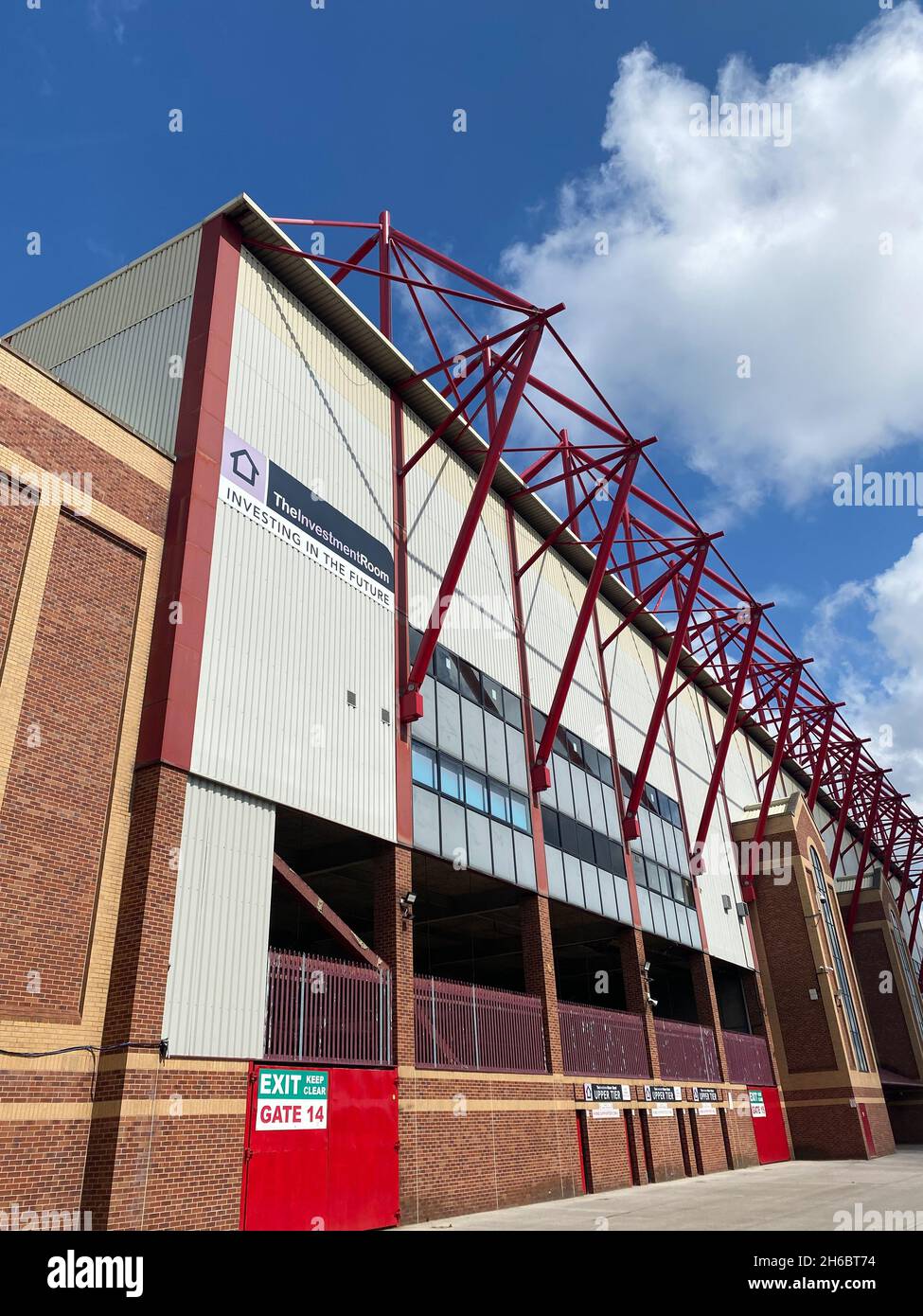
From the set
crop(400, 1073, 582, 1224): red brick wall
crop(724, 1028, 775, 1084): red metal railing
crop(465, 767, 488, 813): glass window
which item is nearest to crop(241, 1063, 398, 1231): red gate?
crop(400, 1073, 582, 1224): red brick wall

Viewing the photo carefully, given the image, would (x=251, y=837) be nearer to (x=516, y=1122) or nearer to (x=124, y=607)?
(x=124, y=607)

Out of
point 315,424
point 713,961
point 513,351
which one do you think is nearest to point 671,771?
point 713,961

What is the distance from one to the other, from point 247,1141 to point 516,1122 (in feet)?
26.5

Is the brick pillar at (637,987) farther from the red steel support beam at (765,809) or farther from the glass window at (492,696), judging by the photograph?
the red steel support beam at (765,809)

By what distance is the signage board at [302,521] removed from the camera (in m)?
17.8

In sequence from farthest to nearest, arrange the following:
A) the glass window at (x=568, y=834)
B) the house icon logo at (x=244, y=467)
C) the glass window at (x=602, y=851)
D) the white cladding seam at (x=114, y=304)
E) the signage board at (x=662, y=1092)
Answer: the glass window at (x=602, y=851) < the glass window at (x=568, y=834) < the signage board at (x=662, y=1092) < the white cladding seam at (x=114, y=304) < the house icon logo at (x=244, y=467)

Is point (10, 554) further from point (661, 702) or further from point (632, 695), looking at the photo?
point (632, 695)

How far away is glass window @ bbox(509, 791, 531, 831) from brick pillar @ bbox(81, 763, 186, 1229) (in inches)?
432

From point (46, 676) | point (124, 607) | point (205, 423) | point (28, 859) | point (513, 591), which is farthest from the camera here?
point (513, 591)

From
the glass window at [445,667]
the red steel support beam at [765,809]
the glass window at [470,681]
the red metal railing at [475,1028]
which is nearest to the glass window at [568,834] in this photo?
the glass window at [470,681]

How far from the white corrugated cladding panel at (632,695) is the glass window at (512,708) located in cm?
745

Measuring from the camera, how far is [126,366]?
19750 millimetres

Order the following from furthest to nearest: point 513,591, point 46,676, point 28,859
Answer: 1. point 513,591
2. point 46,676
3. point 28,859

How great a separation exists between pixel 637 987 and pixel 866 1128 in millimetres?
15968
